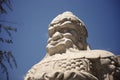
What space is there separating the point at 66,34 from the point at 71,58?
41.6 inches

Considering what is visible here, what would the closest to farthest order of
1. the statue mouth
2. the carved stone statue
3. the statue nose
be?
the carved stone statue
the statue mouth
the statue nose

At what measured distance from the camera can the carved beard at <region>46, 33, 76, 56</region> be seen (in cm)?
670

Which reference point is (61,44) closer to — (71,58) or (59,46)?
(59,46)

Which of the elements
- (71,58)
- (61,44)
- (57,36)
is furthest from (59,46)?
(71,58)

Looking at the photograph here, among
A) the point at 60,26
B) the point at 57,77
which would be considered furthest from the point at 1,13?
the point at 60,26

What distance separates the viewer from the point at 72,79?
5.54 metres

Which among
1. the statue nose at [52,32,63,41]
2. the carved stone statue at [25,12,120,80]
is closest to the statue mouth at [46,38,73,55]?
the carved stone statue at [25,12,120,80]

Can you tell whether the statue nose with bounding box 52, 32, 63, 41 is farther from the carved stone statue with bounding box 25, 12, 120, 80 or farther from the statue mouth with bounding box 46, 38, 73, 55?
the statue mouth with bounding box 46, 38, 73, 55

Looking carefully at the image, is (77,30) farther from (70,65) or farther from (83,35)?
(70,65)

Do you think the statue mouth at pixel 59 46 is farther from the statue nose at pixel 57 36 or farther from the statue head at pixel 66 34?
the statue nose at pixel 57 36

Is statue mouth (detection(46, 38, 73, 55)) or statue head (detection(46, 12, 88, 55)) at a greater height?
statue head (detection(46, 12, 88, 55))

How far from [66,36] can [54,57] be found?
2.59 feet

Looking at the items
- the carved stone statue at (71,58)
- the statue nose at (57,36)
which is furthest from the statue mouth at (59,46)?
the statue nose at (57,36)

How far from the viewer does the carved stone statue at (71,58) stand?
571 centimetres
